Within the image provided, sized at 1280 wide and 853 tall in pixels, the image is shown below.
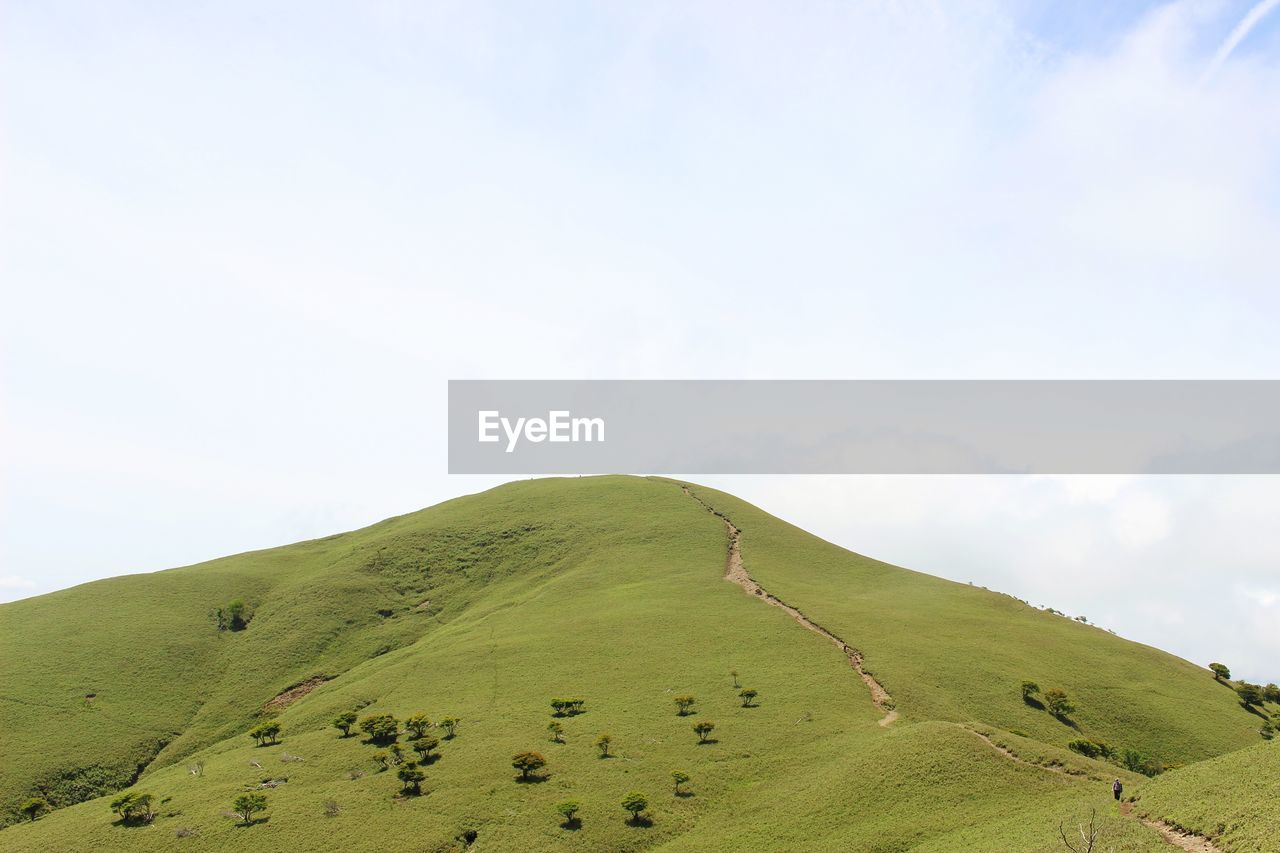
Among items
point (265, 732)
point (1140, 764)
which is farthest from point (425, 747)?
point (1140, 764)

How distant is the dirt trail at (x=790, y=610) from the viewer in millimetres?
60344

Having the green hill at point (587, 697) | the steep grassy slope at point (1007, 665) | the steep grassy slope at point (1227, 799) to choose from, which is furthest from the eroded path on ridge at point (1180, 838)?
the steep grassy slope at point (1007, 665)

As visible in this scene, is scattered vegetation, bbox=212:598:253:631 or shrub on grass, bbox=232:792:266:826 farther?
scattered vegetation, bbox=212:598:253:631

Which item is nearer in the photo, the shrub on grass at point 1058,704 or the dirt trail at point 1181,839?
the dirt trail at point 1181,839

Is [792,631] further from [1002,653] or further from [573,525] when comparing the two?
[573,525]

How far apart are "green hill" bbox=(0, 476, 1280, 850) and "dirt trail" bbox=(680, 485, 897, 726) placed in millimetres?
587

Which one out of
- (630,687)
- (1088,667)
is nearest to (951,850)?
(630,687)

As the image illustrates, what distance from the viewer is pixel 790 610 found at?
80.6 meters

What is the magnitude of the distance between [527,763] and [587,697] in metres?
13.0

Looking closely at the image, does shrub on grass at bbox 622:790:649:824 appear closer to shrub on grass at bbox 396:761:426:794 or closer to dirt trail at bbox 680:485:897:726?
shrub on grass at bbox 396:761:426:794

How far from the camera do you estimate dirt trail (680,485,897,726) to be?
6034 centimetres

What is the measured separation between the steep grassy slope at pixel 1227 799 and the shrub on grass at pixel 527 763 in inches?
1351

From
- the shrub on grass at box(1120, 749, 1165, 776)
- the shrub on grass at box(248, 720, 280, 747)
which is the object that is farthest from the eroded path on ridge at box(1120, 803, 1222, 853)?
the shrub on grass at box(248, 720, 280, 747)

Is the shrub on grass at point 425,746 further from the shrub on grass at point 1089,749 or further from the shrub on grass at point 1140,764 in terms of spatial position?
the shrub on grass at point 1140,764
